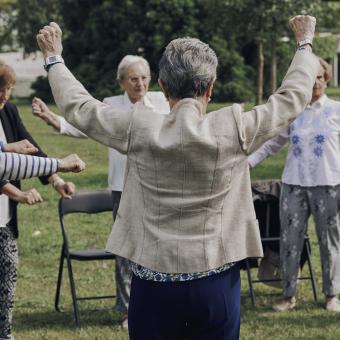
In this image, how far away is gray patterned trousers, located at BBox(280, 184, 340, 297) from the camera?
7750 millimetres

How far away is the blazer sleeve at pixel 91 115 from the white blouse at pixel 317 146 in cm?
396

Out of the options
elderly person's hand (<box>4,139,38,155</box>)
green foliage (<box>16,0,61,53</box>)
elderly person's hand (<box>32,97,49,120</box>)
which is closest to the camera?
elderly person's hand (<box>4,139,38,155</box>)

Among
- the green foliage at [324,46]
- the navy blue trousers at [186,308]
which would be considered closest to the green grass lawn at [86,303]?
the navy blue trousers at [186,308]

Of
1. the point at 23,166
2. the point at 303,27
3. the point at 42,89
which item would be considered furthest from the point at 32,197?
the point at 42,89

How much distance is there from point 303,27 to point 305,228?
4102mm

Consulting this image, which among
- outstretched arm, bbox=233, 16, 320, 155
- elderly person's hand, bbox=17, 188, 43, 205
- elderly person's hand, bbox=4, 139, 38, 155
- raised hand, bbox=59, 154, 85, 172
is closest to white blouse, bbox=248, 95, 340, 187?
elderly person's hand, bbox=17, 188, 43, 205

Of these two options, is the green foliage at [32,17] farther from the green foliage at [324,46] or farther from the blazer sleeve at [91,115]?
the blazer sleeve at [91,115]

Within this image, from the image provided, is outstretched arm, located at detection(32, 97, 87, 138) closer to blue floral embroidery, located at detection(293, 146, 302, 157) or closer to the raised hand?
the raised hand

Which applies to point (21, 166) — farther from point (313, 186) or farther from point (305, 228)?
point (305, 228)

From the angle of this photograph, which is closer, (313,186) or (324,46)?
(313,186)

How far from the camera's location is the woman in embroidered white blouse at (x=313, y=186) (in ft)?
25.1

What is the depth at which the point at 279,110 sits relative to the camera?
387 centimetres

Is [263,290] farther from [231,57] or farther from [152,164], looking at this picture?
[231,57]

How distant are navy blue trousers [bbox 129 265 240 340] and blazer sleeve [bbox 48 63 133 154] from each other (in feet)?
1.89
